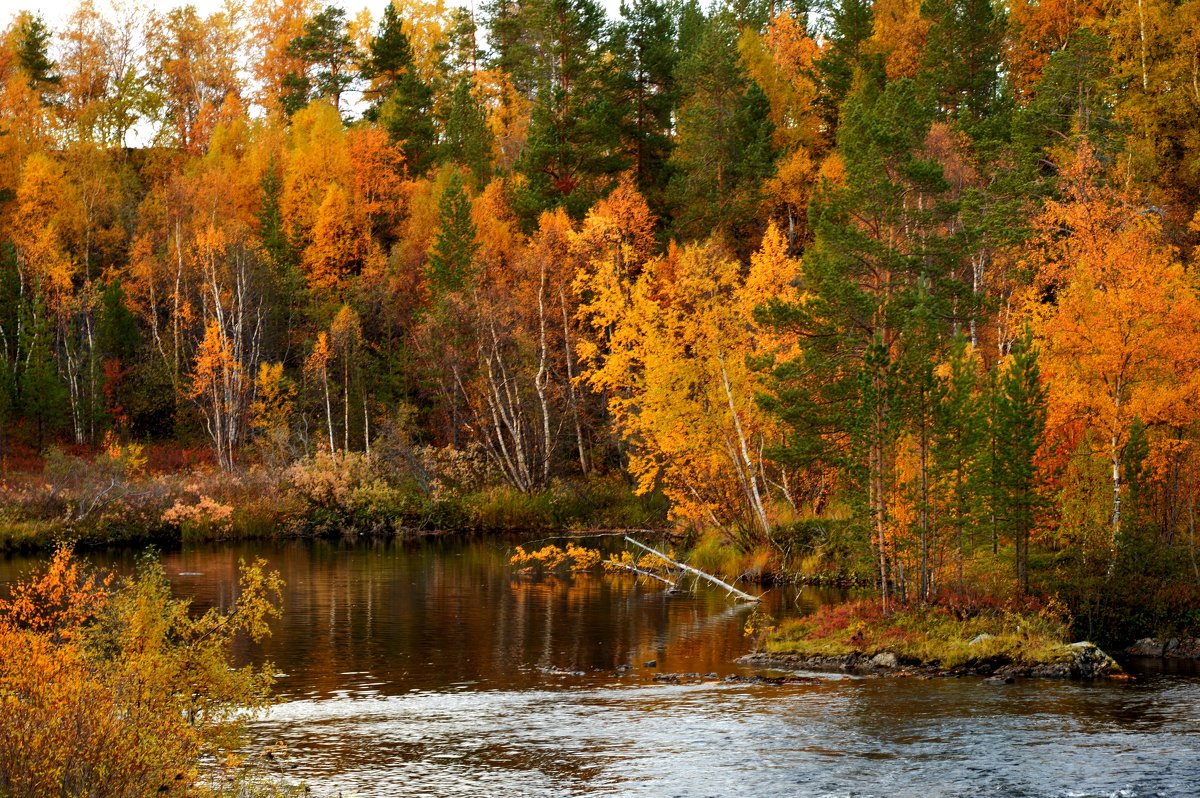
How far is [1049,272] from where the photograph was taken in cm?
4122

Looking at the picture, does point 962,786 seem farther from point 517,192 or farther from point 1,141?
point 1,141

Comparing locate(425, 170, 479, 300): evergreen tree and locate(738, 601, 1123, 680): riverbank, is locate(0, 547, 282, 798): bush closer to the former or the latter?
locate(738, 601, 1123, 680): riverbank

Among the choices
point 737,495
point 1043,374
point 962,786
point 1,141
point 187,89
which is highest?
point 187,89

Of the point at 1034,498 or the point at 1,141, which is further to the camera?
the point at 1,141

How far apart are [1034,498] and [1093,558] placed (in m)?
4.30

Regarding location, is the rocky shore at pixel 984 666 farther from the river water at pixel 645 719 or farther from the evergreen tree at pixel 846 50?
the evergreen tree at pixel 846 50

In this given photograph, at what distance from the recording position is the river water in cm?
2016

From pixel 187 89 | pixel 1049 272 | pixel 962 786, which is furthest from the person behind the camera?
pixel 187 89

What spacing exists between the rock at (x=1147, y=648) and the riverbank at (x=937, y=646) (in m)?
1.95

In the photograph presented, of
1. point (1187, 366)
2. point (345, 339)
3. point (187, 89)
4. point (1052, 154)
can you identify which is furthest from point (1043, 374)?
point (187, 89)

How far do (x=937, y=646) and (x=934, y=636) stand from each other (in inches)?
19.6

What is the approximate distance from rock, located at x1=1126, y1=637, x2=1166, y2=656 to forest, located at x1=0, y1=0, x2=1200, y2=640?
54cm

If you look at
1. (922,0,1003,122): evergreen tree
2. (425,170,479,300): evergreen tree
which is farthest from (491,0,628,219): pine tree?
(922,0,1003,122): evergreen tree

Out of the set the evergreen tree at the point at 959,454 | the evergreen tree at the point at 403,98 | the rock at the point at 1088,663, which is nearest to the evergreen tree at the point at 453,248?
the evergreen tree at the point at 403,98
